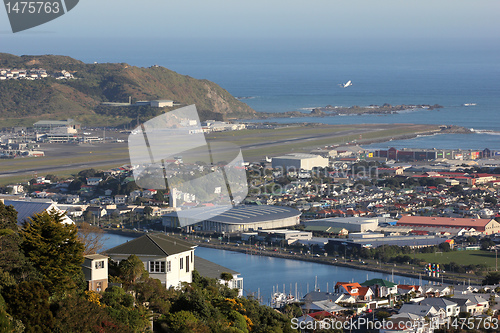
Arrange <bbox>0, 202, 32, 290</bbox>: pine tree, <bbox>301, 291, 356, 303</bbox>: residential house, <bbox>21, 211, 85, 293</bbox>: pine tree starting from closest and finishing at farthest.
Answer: <bbox>0, 202, 32, 290</bbox>: pine tree → <bbox>21, 211, 85, 293</bbox>: pine tree → <bbox>301, 291, 356, 303</bbox>: residential house

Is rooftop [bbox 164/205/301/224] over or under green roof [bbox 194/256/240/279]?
under

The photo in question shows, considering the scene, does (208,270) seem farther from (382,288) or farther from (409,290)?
(409,290)

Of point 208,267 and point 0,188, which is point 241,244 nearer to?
point 208,267

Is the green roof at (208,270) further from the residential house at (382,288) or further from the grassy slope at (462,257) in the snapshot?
the grassy slope at (462,257)

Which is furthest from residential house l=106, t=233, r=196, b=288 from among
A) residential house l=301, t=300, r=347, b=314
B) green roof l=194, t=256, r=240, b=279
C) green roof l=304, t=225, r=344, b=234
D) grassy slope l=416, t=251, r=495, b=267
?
green roof l=304, t=225, r=344, b=234

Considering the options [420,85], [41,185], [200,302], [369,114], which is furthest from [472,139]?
[420,85]

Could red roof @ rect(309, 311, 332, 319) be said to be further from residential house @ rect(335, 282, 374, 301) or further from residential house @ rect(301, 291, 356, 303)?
residential house @ rect(335, 282, 374, 301)
